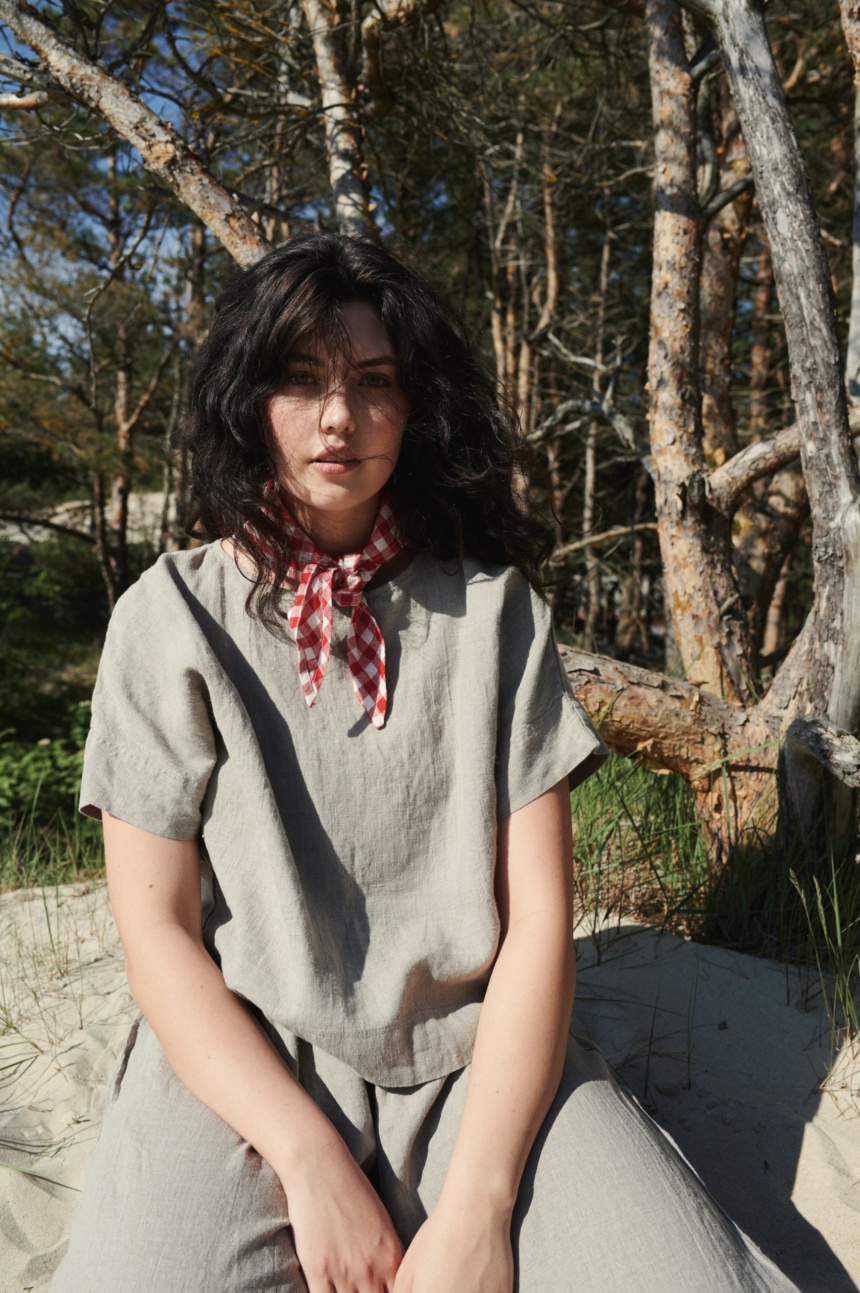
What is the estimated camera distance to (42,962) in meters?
2.55

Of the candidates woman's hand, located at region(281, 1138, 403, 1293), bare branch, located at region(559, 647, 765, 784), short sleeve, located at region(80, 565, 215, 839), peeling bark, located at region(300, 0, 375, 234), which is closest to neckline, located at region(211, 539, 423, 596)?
short sleeve, located at region(80, 565, 215, 839)

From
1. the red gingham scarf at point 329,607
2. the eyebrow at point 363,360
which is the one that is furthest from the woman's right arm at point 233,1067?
the eyebrow at point 363,360

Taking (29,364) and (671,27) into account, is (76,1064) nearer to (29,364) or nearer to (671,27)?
(671,27)

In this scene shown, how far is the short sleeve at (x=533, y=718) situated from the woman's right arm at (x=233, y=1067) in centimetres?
47

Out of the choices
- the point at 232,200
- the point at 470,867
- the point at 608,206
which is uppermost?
the point at 608,206

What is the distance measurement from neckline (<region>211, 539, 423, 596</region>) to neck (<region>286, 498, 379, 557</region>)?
0.19 feet

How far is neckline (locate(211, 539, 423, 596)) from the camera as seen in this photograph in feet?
4.99

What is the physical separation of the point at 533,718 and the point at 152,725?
55cm

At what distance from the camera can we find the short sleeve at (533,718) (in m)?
1.47

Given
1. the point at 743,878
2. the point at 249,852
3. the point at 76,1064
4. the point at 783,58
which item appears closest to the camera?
the point at 249,852

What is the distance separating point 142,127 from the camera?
2.95m

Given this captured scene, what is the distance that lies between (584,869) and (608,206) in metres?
6.10

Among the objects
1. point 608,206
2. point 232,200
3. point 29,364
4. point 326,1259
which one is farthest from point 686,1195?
point 29,364

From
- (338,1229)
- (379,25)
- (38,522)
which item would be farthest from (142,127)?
(38,522)
